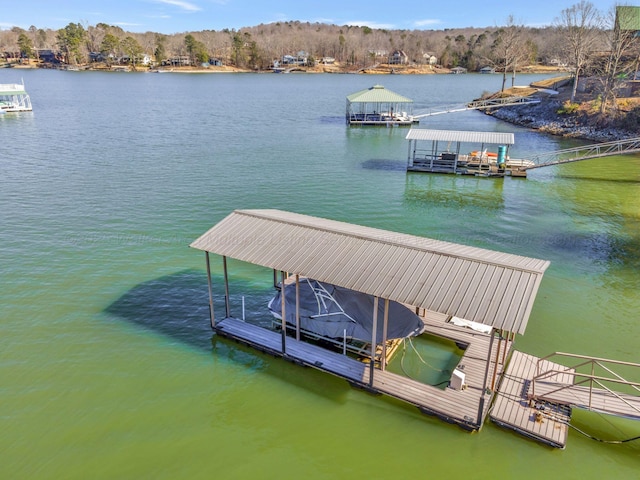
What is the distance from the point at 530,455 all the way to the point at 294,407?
23.1 feet

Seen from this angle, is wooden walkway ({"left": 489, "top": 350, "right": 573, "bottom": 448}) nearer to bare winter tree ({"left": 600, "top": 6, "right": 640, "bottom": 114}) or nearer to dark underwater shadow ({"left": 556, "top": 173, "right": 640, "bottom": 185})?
dark underwater shadow ({"left": 556, "top": 173, "right": 640, "bottom": 185})

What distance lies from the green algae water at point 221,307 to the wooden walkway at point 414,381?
1.66 ft

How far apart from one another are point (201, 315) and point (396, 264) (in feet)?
31.2

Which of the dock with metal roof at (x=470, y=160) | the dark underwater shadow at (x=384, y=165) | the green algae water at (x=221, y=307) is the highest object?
the dock with metal roof at (x=470, y=160)

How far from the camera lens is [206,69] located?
19638 cm

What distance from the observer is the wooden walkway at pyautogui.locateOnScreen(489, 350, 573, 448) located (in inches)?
510

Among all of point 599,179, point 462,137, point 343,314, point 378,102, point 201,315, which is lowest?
point 201,315

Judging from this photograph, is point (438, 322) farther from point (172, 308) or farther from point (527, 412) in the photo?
point (172, 308)

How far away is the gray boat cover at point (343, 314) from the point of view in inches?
622

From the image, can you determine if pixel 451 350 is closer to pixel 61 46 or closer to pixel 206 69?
pixel 206 69

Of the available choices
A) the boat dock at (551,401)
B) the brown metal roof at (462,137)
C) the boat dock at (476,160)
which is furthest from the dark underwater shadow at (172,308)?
the boat dock at (476,160)

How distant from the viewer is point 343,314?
16.2 meters

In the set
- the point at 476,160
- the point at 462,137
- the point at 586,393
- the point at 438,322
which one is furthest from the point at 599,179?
the point at 586,393

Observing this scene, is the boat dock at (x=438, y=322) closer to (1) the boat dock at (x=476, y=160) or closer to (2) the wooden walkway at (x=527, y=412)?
(2) the wooden walkway at (x=527, y=412)
